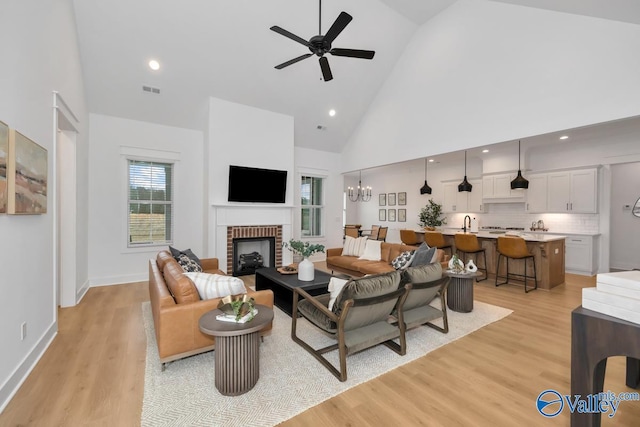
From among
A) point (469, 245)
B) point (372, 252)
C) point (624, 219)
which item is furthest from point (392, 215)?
point (624, 219)

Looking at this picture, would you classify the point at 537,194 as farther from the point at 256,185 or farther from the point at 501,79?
the point at 256,185

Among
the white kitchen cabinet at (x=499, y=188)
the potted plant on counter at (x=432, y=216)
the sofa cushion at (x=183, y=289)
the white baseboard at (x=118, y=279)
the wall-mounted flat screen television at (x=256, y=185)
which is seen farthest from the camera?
the potted plant on counter at (x=432, y=216)

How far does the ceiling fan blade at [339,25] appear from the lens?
2.98m

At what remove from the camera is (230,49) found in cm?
487

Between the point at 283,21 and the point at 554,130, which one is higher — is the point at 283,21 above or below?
above

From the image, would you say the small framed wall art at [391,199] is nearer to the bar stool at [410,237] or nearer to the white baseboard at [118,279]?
the bar stool at [410,237]

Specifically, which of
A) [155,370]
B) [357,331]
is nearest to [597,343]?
[357,331]

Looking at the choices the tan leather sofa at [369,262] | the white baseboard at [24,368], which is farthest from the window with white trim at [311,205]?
the white baseboard at [24,368]

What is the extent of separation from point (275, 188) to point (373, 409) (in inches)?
195

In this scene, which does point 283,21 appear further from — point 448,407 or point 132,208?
point 448,407

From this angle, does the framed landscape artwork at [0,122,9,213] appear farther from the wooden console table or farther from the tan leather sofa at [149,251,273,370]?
the wooden console table

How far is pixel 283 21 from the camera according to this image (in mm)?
4688

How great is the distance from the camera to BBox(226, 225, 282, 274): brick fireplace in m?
5.81

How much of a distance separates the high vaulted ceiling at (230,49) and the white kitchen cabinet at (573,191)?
392 centimetres
